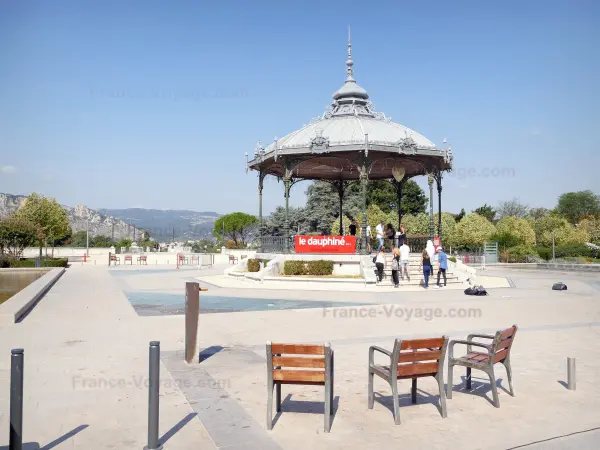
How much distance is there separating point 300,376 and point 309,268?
64.7 feet

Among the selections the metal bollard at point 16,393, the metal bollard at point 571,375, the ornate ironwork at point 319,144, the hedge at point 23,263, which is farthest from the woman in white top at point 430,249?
the hedge at point 23,263

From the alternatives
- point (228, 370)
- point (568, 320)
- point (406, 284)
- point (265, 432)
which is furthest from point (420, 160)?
point (265, 432)

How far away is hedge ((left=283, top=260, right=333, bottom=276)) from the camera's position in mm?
25828

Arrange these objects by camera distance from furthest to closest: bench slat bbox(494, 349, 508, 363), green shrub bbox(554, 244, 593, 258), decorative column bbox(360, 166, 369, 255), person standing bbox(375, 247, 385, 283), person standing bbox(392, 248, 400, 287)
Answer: green shrub bbox(554, 244, 593, 258) → decorative column bbox(360, 166, 369, 255) → person standing bbox(375, 247, 385, 283) → person standing bbox(392, 248, 400, 287) → bench slat bbox(494, 349, 508, 363)

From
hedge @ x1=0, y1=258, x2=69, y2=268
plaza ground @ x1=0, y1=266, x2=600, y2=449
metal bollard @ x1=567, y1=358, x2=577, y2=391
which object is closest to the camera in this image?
plaza ground @ x1=0, y1=266, x2=600, y2=449

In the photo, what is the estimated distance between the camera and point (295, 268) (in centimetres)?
2602

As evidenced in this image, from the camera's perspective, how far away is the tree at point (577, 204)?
10375 cm

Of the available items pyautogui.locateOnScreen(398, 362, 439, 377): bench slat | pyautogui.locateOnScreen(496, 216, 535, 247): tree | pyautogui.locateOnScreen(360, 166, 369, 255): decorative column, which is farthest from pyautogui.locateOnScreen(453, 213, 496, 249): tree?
pyautogui.locateOnScreen(398, 362, 439, 377): bench slat

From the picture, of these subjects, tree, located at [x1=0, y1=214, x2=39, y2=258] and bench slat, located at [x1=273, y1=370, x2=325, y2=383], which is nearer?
bench slat, located at [x1=273, y1=370, x2=325, y2=383]

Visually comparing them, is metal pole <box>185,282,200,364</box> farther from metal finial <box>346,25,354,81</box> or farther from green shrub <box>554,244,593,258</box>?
green shrub <box>554,244,593,258</box>

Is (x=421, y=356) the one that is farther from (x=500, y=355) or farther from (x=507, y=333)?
(x=507, y=333)

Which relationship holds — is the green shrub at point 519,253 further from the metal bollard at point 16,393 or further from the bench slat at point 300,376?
the metal bollard at point 16,393

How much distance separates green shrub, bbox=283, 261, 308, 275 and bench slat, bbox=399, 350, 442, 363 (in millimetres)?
19432

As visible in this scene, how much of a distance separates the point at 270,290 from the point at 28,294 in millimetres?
9019
